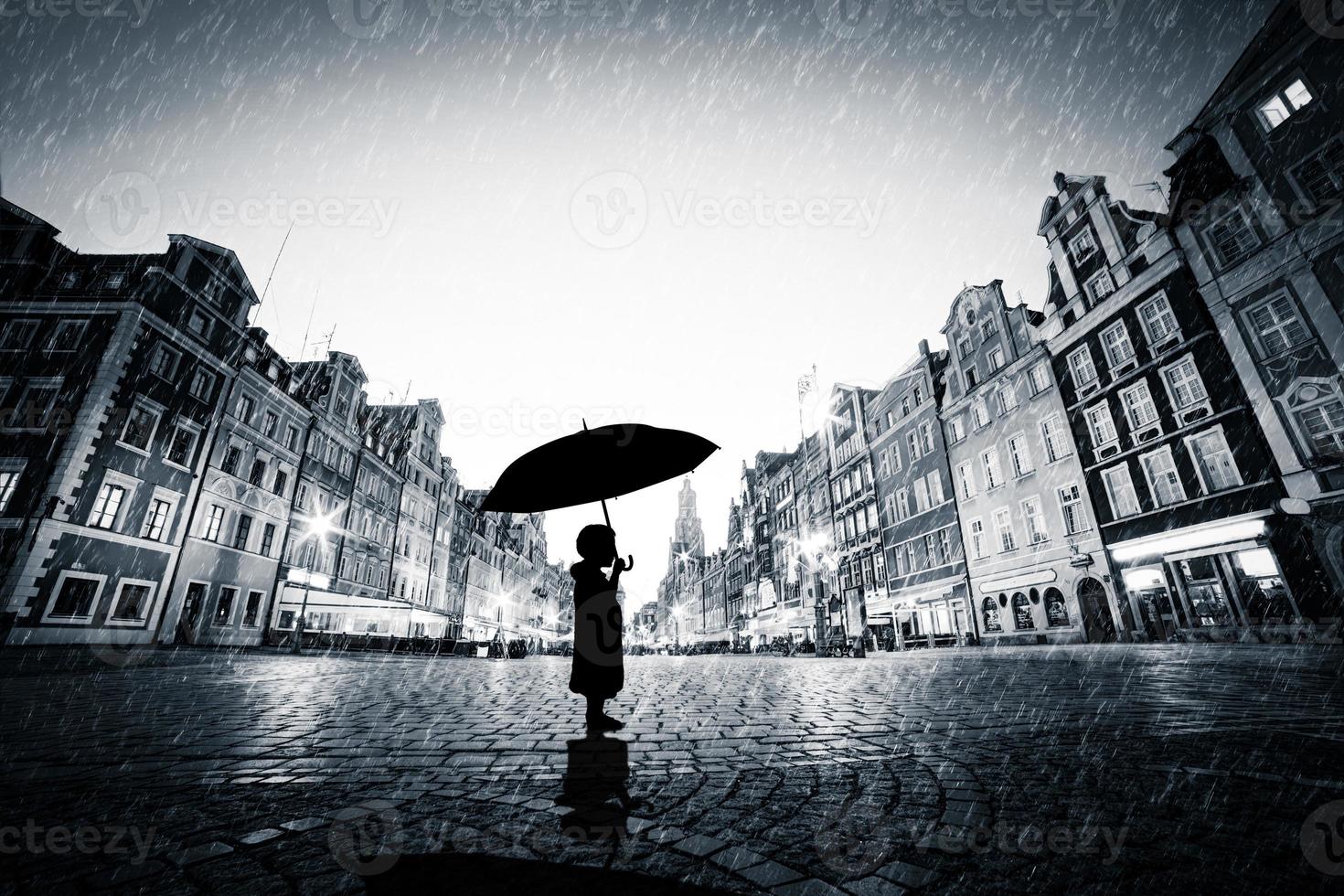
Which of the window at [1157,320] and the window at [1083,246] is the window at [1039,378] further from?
the window at [1083,246]

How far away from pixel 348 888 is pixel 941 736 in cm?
443

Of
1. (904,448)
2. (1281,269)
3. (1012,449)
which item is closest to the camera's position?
(1281,269)

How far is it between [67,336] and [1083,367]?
3972cm

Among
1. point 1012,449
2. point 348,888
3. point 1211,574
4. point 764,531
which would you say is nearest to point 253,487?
point 348,888

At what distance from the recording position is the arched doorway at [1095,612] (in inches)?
835

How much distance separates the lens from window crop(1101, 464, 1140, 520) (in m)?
21.0

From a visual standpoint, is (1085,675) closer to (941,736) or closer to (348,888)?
(941,736)

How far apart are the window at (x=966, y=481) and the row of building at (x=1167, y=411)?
157 mm

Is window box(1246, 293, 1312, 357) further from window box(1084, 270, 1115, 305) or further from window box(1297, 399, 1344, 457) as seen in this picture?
window box(1084, 270, 1115, 305)

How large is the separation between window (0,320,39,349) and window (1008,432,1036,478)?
4037 centimetres

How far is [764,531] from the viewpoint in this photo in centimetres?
5900

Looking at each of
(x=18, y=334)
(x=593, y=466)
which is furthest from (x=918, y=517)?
(x=18, y=334)

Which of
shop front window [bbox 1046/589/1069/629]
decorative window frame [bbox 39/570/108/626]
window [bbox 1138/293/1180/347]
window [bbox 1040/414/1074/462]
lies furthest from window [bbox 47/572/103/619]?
window [bbox 1138/293/1180/347]

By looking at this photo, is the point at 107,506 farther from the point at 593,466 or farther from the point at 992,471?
the point at 992,471
